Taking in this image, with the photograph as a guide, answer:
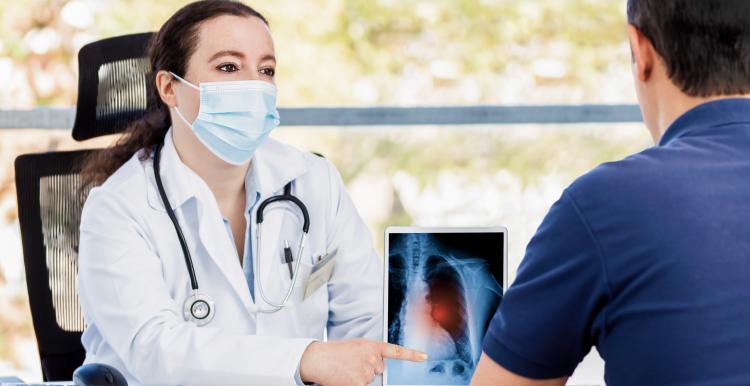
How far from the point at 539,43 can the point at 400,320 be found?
4.07 meters

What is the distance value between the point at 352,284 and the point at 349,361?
1.14 feet

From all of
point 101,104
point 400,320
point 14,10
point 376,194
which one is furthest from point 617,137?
point 400,320

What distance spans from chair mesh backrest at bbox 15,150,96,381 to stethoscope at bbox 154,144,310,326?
0.36m

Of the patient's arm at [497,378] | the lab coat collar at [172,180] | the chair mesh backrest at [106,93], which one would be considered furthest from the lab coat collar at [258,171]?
Answer: the patient's arm at [497,378]

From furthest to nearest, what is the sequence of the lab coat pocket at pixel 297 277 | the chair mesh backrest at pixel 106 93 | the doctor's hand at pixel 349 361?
the chair mesh backrest at pixel 106 93 < the lab coat pocket at pixel 297 277 < the doctor's hand at pixel 349 361

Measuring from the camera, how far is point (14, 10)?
16.9ft

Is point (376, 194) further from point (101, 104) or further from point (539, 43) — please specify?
point (101, 104)

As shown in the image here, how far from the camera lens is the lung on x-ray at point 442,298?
4.73ft

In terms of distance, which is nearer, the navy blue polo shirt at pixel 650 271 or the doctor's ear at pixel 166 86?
the navy blue polo shirt at pixel 650 271

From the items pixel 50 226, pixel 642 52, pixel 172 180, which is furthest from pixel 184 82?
pixel 642 52

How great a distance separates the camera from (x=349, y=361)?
1404 mm

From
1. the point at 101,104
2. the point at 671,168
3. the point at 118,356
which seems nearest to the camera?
the point at 671,168

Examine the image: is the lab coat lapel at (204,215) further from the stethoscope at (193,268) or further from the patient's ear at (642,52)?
the patient's ear at (642,52)

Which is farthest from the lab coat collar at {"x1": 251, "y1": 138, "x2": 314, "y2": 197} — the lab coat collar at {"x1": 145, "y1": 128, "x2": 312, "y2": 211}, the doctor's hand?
the doctor's hand
